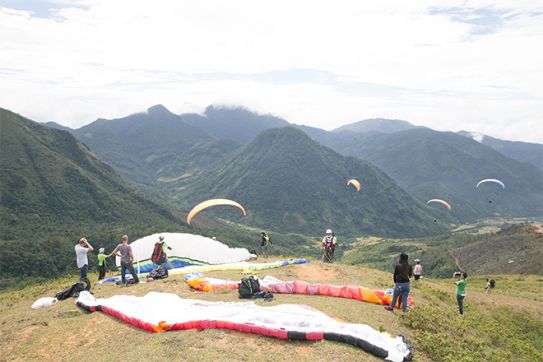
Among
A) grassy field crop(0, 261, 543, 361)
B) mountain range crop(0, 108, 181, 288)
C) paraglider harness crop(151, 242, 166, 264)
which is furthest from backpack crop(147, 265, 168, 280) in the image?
mountain range crop(0, 108, 181, 288)

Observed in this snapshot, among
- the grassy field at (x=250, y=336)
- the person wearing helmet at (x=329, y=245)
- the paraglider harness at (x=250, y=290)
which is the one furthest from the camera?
the person wearing helmet at (x=329, y=245)

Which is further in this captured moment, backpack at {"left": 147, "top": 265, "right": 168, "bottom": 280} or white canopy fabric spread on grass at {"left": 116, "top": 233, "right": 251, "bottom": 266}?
white canopy fabric spread on grass at {"left": 116, "top": 233, "right": 251, "bottom": 266}

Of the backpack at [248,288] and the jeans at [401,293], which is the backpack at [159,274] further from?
the jeans at [401,293]

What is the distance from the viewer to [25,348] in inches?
591

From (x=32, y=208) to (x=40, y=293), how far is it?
97059 mm

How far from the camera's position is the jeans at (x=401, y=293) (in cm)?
1756

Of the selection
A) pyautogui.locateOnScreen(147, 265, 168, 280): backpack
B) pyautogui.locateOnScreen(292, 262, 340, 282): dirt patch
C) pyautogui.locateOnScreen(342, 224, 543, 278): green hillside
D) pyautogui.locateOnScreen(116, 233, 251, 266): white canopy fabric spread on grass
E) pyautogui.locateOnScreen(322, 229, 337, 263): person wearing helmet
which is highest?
pyautogui.locateOnScreen(322, 229, 337, 263): person wearing helmet

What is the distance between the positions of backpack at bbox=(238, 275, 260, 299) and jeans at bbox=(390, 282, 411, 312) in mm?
6337

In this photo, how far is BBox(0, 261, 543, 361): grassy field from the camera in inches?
504

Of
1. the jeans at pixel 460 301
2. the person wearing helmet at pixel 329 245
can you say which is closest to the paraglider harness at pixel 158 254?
the person wearing helmet at pixel 329 245

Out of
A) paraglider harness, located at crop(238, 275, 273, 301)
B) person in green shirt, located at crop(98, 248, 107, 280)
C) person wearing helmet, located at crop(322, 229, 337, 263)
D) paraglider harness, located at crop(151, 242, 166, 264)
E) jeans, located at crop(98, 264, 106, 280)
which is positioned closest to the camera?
paraglider harness, located at crop(238, 275, 273, 301)

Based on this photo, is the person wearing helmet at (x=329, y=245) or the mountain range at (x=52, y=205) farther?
the mountain range at (x=52, y=205)

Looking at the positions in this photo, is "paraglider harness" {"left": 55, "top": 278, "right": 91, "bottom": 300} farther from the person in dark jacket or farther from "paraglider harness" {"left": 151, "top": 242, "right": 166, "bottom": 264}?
the person in dark jacket

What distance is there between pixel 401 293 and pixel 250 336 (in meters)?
8.13
